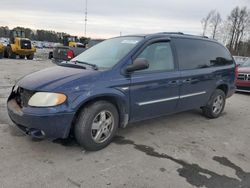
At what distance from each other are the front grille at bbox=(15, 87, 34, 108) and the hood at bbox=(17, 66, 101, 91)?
62mm

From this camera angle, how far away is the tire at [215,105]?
5852mm

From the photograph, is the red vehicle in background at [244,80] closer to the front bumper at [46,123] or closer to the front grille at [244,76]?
the front grille at [244,76]

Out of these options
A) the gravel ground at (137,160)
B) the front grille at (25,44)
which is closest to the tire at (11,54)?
the front grille at (25,44)

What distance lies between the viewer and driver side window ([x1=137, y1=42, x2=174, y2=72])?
4.38 metres

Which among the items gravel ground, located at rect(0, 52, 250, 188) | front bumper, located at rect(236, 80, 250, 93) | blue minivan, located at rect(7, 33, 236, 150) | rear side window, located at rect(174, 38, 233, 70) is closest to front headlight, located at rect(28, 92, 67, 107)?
blue minivan, located at rect(7, 33, 236, 150)

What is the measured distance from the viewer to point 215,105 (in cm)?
601

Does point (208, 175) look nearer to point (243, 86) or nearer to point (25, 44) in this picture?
point (243, 86)

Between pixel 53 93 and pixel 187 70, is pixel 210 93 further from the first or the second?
pixel 53 93

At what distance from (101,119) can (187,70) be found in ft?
6.74

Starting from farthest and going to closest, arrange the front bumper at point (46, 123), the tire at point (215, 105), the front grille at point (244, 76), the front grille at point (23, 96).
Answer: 1. the front grille at point (244, 76)
2. the tire at point (215, 105)
3. the front grille at point (23, 96)
4. the front bumper at point (46, 123)

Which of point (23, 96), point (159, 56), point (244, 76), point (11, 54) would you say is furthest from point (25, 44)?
point (23, 96)

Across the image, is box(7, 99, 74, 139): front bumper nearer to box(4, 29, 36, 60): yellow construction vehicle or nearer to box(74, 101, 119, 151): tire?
box(74, 101, 119, 151): tire

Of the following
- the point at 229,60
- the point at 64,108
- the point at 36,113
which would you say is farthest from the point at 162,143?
the point at 229,60

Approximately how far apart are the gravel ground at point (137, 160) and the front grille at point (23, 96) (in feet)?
2.10
